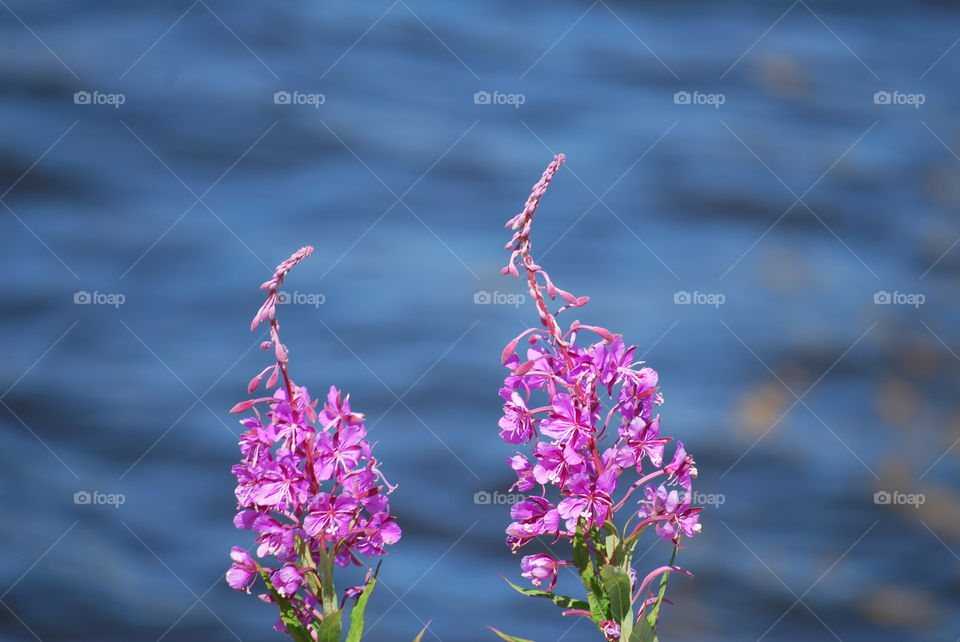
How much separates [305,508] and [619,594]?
49cm

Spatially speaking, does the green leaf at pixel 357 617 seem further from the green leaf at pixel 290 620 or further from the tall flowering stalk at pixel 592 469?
the tall flowering stalk at pixel 592 469

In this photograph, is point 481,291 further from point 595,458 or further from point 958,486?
point 958,486

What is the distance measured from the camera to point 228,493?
228 cm

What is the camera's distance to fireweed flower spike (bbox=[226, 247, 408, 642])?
4.45 ft

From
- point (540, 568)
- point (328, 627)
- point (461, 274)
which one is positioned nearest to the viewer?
point (328, 627)

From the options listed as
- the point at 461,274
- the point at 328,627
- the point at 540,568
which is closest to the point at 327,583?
the point at 328,627

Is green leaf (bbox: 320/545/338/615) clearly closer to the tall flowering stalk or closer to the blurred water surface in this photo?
→ the tall flowering stalk

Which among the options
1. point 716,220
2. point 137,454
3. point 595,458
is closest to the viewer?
point 595,458

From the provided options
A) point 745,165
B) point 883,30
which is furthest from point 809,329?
point 883,30

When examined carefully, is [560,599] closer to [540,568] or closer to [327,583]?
[540,568]

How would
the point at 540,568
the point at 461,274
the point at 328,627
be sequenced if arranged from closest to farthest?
the point at 328,627
the point at 540,568
the point at 461,274

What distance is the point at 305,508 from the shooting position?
1.40 metres

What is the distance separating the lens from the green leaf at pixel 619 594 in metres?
1.33

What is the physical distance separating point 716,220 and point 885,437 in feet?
2.39
